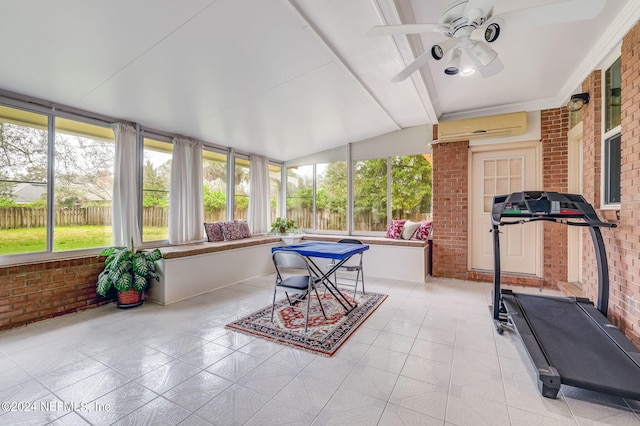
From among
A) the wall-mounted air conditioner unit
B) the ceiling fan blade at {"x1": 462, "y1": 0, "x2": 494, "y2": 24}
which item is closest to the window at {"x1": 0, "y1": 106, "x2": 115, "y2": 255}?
the ceiling fan blade at {"x1": 462, "y1": 0, "x2": 494, "y2": 24}

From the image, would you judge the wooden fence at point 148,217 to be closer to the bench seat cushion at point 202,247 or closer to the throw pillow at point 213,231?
the throw pillow at point 213,231

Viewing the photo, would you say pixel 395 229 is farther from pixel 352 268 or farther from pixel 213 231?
pixel 213 231

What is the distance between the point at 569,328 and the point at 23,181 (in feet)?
18.2

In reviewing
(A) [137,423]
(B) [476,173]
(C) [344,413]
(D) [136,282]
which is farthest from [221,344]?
(B) [476,173]

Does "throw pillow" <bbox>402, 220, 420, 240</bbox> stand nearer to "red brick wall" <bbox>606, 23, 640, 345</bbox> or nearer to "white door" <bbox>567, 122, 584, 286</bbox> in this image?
"white door" <bbox>567, 122, 584, 286</bbox>

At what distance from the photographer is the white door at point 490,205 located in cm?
437

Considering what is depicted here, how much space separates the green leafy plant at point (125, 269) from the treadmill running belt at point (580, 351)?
160 inches

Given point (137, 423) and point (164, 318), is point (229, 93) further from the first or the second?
point (137, 423)

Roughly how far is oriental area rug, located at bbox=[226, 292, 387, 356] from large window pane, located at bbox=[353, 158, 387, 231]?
7.35ft

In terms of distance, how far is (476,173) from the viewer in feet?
15.6

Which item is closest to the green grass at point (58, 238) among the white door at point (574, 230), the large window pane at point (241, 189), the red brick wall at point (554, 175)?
the large window pane at point (241, 189)

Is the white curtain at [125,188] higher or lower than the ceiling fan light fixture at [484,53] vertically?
lower

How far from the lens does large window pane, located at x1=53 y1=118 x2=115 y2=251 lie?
3.38 m

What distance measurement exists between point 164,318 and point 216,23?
9.86 feet
